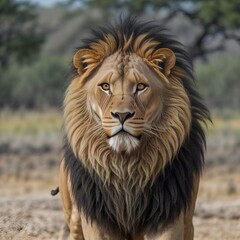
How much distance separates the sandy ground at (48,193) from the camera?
326 inches

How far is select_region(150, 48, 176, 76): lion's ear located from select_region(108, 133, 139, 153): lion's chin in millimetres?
597

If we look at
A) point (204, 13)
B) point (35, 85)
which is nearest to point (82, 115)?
point (204, 13)

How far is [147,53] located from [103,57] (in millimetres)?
281

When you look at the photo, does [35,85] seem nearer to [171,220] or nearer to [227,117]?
[227,117]

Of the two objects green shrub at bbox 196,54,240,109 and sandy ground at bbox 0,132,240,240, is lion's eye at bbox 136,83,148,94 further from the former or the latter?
green shrub at bbox 196,54,240,109

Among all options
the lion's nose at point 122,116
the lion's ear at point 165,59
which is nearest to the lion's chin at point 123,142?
the lion's nose at point 122,116

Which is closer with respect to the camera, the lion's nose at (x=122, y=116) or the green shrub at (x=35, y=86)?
the lion's nose at (x=122, y=116)

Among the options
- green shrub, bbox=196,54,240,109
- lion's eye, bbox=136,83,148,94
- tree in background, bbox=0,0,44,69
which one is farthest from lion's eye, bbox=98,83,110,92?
green shrub, bbox=196,54,240,109

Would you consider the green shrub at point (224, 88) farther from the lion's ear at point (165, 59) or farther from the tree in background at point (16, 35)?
the lion's ear at point (165, 59)

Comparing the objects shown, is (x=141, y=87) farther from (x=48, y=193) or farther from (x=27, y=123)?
(x=27, y=123)

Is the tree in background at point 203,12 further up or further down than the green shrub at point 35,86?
further down

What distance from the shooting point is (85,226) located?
5895 millimetres

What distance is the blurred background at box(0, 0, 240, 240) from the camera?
941 centimetres

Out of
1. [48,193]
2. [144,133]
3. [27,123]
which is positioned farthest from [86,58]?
[27,123]
